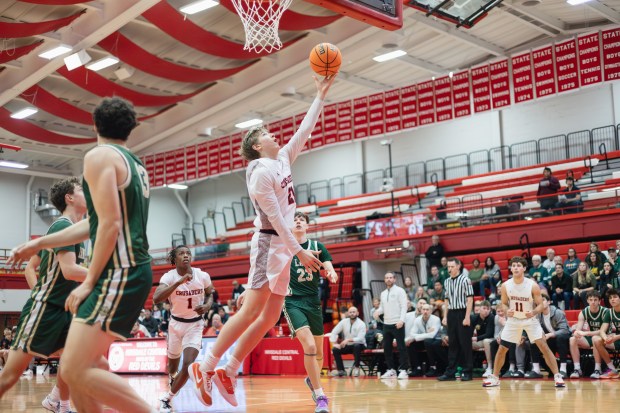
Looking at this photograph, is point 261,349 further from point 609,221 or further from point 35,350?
point 35,350

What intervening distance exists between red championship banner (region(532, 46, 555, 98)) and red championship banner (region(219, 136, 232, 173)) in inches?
431

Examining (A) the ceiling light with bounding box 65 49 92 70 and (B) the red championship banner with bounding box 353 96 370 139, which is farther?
(B) the red championship banner with bounding box 353 96 370 139

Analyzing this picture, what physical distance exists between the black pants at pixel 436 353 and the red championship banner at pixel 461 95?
7.92 meters

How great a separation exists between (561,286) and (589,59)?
5846 millimetres

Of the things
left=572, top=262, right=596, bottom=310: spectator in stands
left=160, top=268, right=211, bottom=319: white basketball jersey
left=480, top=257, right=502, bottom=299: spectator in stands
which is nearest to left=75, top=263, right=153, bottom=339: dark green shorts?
left=160, top=268, right=211, bottom=319: white basketball jersey

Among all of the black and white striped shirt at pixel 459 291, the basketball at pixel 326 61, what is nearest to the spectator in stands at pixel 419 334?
the black and white striped shirt at pixel 459 291

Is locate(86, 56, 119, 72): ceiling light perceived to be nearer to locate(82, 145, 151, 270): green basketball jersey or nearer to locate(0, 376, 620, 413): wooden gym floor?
locate(0, 376, 620, 413): wooden gym floor

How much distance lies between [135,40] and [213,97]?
12.5 ft

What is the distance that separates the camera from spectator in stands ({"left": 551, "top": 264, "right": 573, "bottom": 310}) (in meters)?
14.8

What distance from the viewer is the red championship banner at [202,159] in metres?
25.4

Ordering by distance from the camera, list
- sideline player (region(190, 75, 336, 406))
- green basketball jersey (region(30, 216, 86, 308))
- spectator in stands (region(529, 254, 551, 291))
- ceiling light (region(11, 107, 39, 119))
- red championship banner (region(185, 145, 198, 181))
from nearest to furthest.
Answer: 1. green basketball jersey (region(30, 216, 86, 308))
2. sideline player (region(190, 75, 336, 406))
3. spectator in stands (region(529, 254, 551, 291))
4. ceiling light (region(11, 107, 39, 119))
5. red championship banner (region(185, 145, 198, 181))

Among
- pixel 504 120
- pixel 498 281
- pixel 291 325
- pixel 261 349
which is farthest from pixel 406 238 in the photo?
pixel 291 325

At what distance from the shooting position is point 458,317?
1159 centimetres

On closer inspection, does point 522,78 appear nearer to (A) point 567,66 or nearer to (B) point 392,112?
(A) point 567,66
